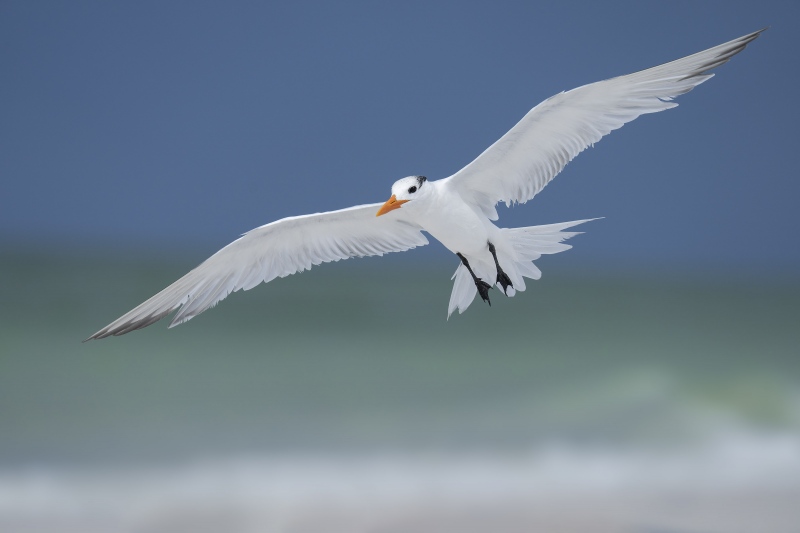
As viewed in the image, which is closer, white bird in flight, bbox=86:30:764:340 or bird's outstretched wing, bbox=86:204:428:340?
white bird in flight, bbox=86:30:764:340

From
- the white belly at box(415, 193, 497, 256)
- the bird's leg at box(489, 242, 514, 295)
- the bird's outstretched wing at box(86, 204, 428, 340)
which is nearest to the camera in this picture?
the white belly at box(415, 193, 497, 256)

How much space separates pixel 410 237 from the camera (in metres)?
3.48

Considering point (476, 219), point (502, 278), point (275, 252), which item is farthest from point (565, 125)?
point (275, 252)

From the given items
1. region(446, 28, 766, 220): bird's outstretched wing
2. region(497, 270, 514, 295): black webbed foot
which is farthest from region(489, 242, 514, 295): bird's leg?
region(446, 28, 766, 220): bird's outstretched wing

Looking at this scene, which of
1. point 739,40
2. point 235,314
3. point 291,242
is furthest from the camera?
point 235,314

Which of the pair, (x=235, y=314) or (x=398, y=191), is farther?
(x=235, y=314)

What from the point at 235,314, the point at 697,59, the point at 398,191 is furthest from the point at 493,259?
the point at 235,314

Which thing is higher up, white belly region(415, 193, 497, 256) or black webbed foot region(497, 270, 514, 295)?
white belly region(415, 193, 497, 256)

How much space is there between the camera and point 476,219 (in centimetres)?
310

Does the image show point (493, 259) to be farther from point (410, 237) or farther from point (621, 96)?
point (621, 96)

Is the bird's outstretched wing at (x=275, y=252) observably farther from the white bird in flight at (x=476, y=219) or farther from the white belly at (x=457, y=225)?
the white belly at (x=457, y=225)

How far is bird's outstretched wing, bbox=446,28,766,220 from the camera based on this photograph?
293 centimetres

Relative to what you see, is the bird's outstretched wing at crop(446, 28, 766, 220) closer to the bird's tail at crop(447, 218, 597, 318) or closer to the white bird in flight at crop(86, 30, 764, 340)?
the white bird in flight at crop(86, 30, 764, 340)

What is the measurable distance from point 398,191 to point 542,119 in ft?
1.63
